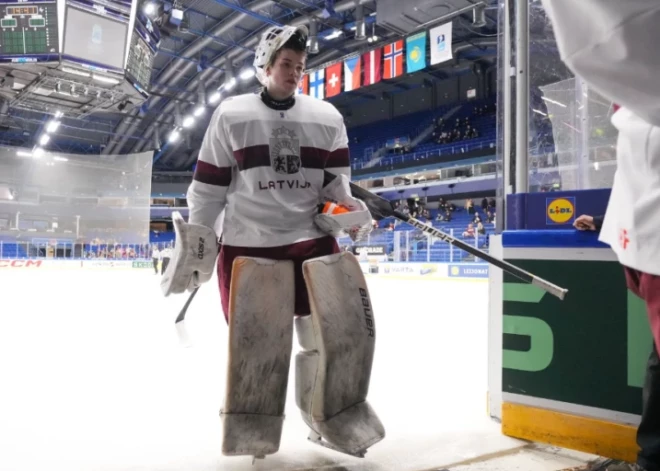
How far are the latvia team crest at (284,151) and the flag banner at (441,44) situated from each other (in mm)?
7711

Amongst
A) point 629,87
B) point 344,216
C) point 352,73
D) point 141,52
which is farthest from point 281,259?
point 352,73

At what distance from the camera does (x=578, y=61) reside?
1.90 ft

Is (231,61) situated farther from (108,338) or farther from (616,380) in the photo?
(616,380)

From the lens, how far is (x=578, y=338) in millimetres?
1425

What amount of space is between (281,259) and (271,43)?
60 cm

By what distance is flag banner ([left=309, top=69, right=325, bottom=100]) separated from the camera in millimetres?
11453

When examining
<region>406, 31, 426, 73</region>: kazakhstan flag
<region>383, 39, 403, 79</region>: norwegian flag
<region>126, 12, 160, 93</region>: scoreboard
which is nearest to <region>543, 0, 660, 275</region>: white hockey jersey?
<region>126, 12, 160, 93</region>: scoreboard

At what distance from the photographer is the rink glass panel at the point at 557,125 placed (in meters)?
1.60

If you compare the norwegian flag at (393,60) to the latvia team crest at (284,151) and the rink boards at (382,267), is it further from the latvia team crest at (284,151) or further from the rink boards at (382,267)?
the latvia team crest at (284,151)

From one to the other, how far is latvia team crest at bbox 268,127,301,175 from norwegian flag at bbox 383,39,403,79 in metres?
9.34

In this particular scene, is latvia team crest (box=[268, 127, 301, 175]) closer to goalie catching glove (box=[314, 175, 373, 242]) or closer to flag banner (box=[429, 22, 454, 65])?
goalie catching glove (box=[314, 175, 373, 242])

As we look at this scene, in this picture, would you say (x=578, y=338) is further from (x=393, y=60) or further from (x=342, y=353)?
(x=393, y=60)

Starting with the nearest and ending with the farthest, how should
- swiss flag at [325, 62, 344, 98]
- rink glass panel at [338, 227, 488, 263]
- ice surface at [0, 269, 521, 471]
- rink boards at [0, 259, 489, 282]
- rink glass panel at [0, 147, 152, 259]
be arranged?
ice surface at [0, 269, 521, 471], rink boards at [0, 259, 489, 282], rink glass panel at [338, 227, 488, 263], rink glass panel at [0, 147, 152, 259], swiss flag at [325, 62, 344, 98]

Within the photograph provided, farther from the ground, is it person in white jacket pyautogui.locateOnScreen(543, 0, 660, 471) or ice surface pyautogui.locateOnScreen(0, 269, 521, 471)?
person in white jacket pyautogui.locateOnScreen(543, 0, 660, 471)
